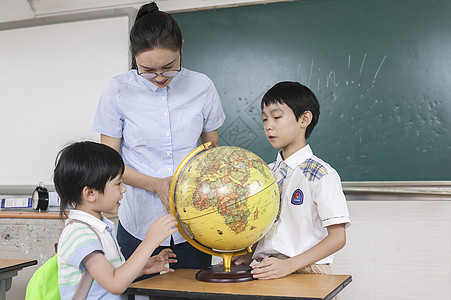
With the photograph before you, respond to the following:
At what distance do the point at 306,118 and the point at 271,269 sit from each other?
1.88 feet

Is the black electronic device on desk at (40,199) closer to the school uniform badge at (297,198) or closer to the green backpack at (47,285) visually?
the green backpack at (47,285)

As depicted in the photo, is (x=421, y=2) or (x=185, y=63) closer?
(x=421, y=2)

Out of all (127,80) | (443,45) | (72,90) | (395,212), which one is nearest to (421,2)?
(443,45)

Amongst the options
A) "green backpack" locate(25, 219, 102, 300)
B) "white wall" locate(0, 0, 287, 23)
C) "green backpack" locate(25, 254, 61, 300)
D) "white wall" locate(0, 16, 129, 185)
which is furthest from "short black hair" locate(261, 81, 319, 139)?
"white wall" locate(0, 16, 129, 185)

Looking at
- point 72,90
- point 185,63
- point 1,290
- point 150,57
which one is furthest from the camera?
point 72,90

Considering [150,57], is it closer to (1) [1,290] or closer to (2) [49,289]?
(2) [49,289]

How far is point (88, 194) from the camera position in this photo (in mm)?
1505

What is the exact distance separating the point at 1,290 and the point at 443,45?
2605 millimetres

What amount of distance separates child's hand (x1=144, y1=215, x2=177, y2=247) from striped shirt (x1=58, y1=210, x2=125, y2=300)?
5.8 inches

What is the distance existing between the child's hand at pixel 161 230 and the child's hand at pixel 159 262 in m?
0.21

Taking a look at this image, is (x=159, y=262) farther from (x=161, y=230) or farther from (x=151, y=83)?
(x=151, y=83)

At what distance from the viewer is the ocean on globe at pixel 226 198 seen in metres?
1.38

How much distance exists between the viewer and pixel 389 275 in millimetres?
2852

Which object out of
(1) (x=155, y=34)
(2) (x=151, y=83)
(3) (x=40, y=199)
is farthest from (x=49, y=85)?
(1) (x=155, y=34)
